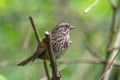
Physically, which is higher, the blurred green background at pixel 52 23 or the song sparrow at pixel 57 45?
the blurred green background at pixel 52 23

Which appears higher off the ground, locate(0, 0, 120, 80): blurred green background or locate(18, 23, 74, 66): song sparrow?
locate(0, 0, 120, 80): blurred green background

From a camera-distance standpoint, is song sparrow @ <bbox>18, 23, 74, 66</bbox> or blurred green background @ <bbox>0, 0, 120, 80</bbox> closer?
song sparrow @ <bbox>18, 23, 74, 66</bbox>

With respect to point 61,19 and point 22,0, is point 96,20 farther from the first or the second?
point 22,0

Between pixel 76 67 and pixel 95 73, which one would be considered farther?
pixel 76 67

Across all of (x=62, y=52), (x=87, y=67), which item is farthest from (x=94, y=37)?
(x=62, y=52)

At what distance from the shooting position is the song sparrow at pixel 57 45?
4121 mm

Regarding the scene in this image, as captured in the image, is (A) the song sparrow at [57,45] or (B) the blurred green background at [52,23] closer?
(A) the song sparrow at [57,45]

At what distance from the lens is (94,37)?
7246mm

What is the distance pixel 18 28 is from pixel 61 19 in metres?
0.57

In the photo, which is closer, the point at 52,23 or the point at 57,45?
the point at 57,45

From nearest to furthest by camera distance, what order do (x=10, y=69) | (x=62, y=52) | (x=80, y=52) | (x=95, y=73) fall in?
(x=62, y=52), (x=95, y=73), (x=10, y=69), (x=80, y=52)

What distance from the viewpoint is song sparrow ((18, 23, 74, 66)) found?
162 inches

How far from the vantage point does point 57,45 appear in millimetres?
4277

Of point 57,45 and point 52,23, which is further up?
point 52,23
